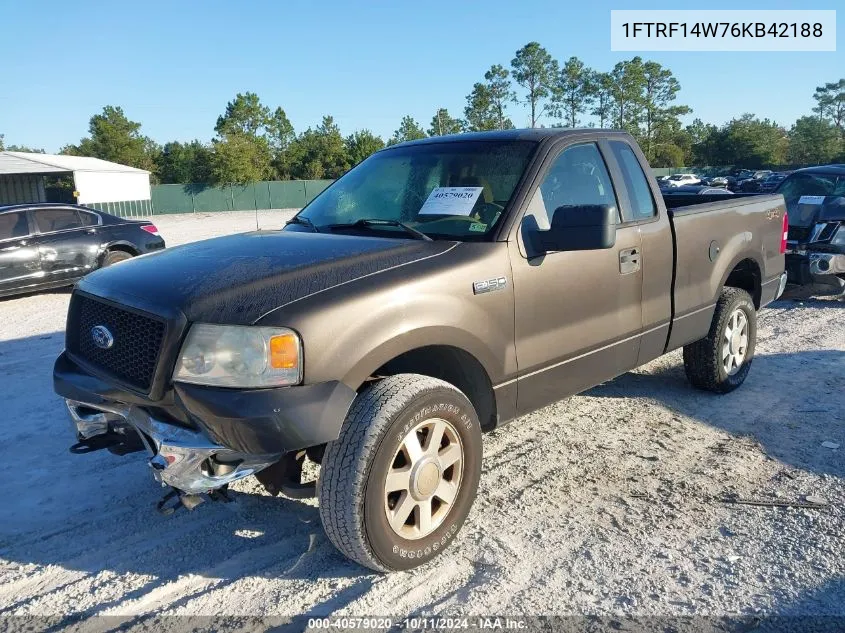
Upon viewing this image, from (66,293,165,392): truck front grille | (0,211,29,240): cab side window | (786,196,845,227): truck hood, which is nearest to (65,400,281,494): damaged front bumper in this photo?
(66,293,165,392): truck front grille

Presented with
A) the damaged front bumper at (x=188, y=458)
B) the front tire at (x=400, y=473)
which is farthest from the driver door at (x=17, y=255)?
the front tire at (x=400, y=473)

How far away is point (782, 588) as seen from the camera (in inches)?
109

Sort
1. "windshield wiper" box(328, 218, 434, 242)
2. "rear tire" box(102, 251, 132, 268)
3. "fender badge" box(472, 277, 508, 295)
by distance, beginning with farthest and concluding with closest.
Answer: "rear tire" box(102, 251, 132, 268) < "windshield wiper" box(328, 218, 434, 242) < "fender badge" box(472, 277, 508, 295)

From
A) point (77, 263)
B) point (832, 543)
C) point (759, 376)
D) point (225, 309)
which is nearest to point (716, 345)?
point (759, 376)

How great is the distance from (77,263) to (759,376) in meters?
9.08

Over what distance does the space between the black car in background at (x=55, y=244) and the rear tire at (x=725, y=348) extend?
332 inches

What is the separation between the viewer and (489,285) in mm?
3154

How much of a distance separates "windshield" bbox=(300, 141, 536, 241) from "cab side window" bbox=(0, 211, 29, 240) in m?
7.25

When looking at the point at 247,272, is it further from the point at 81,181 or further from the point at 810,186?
the point at 81,181

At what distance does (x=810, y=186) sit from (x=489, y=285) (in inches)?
313

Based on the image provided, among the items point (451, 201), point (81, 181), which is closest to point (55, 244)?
point (451, 201)

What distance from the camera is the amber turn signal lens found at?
99.7 inches

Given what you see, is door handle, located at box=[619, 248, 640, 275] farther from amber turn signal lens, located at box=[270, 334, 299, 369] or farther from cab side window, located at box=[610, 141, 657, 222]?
amber turn signal lens, located at box=[270, 334, 299, 369]

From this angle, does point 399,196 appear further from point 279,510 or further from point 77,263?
point 77,263
